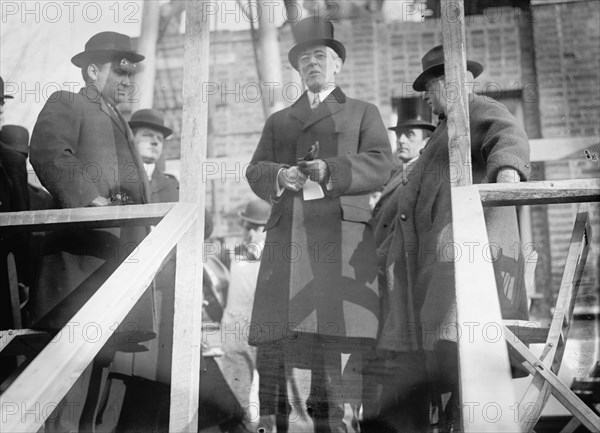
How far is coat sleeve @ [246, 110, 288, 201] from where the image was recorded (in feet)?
14.2

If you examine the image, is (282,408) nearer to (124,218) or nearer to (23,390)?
(124,218)

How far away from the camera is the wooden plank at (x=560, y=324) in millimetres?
3562

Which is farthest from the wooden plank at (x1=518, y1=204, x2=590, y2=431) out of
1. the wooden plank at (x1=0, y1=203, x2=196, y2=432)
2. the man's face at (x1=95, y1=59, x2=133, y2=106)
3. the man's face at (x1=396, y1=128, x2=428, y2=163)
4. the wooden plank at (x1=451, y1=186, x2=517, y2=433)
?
the man's face at (x1=95, y1=59, x2=133, y2=106)

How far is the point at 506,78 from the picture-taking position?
8.43m

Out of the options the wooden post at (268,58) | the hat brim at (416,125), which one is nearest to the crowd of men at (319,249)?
the hat brim at (416,125)

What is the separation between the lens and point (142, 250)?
3014mm

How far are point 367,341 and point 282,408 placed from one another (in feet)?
2.07

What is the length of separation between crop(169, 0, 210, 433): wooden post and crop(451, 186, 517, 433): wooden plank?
48.9 inches

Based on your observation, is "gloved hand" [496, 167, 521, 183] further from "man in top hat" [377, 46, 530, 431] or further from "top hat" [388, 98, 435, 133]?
"top hat" [388, 98, 435, 133]

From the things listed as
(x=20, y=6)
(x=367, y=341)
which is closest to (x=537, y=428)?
(x=367, y=341)

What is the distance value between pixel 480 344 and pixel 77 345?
1388 millimetres

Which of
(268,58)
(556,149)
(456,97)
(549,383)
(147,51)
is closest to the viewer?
(456,97)

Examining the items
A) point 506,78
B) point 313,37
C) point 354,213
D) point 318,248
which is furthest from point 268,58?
point 506,78

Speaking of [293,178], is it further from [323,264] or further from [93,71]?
[93,71]
